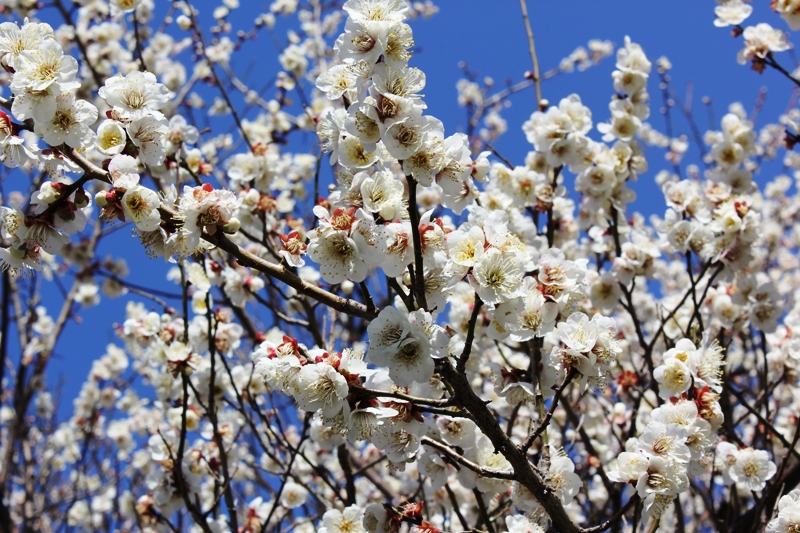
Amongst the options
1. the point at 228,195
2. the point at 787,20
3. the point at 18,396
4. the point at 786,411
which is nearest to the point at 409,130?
the point at 228,195

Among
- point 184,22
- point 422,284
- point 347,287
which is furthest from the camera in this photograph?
point 184,22

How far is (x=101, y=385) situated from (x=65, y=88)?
5319mm

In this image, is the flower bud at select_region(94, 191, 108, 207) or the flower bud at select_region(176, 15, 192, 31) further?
the flower bud at select_region(176, 15, 192, 31)

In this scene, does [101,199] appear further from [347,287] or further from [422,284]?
[347,287]

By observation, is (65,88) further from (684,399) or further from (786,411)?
(786,411)

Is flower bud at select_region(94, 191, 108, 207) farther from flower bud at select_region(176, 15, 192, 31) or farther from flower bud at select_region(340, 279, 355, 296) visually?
flower bud at select_region(176, 15, 192, 31)

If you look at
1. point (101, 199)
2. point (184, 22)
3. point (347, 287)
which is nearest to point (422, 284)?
point (101, 199)

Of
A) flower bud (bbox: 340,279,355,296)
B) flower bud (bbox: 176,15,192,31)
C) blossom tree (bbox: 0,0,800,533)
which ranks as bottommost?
blossom tree (bbox: 0,0,800,533)

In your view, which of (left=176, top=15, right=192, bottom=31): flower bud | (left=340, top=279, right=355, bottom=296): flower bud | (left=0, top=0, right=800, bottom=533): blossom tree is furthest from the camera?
(left=176, top=15, right=192, bottom=31): flower bud

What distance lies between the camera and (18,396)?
536 cm

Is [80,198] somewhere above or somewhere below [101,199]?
above

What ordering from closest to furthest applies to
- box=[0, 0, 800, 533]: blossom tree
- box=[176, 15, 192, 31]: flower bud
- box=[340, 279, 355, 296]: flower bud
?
box=[0, 0, 800, 533]: blossom tree, box=[340, 279, 355, 296]: flower bud, box=[176, 15, 192, 31]: flower bud

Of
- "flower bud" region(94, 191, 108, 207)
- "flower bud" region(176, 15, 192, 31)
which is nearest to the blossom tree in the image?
"flower bud" region(94, 191, 108, 207)

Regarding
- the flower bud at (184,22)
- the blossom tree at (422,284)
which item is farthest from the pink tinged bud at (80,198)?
the flower bud at (184,22)
